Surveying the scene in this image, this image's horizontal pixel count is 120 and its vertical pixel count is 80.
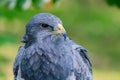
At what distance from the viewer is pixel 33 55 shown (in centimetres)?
533

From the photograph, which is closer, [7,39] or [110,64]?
[7,39]

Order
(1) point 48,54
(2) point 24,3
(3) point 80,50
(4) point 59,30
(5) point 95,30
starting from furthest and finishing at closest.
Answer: (5) point 95,30
(2) point 24,3
(3) point 80,50
(1) point 48,54
(4) point 59,30

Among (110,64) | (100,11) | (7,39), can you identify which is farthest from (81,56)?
(100,11)

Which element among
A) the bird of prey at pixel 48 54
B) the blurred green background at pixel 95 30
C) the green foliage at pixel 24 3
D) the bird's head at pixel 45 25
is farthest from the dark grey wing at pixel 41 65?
the blurred green background at pixel 95 30

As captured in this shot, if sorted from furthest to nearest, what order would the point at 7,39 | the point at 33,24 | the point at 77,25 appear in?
1. the point at 77,25
2. the point at 7,39
3. the point at 33,24

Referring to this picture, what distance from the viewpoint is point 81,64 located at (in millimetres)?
5465

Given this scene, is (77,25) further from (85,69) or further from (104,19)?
(85,69)

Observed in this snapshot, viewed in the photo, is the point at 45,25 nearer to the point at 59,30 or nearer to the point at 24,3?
the point at 59,30

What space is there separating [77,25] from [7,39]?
8.56 meters

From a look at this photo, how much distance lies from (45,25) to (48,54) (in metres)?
0.25

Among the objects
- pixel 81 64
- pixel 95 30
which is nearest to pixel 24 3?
pixel 81 64

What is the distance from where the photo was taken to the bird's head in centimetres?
515

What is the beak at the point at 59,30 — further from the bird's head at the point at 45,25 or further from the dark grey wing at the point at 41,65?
the dark grey wing at the point at 41,65

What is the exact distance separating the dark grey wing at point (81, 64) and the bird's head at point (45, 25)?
256mm
